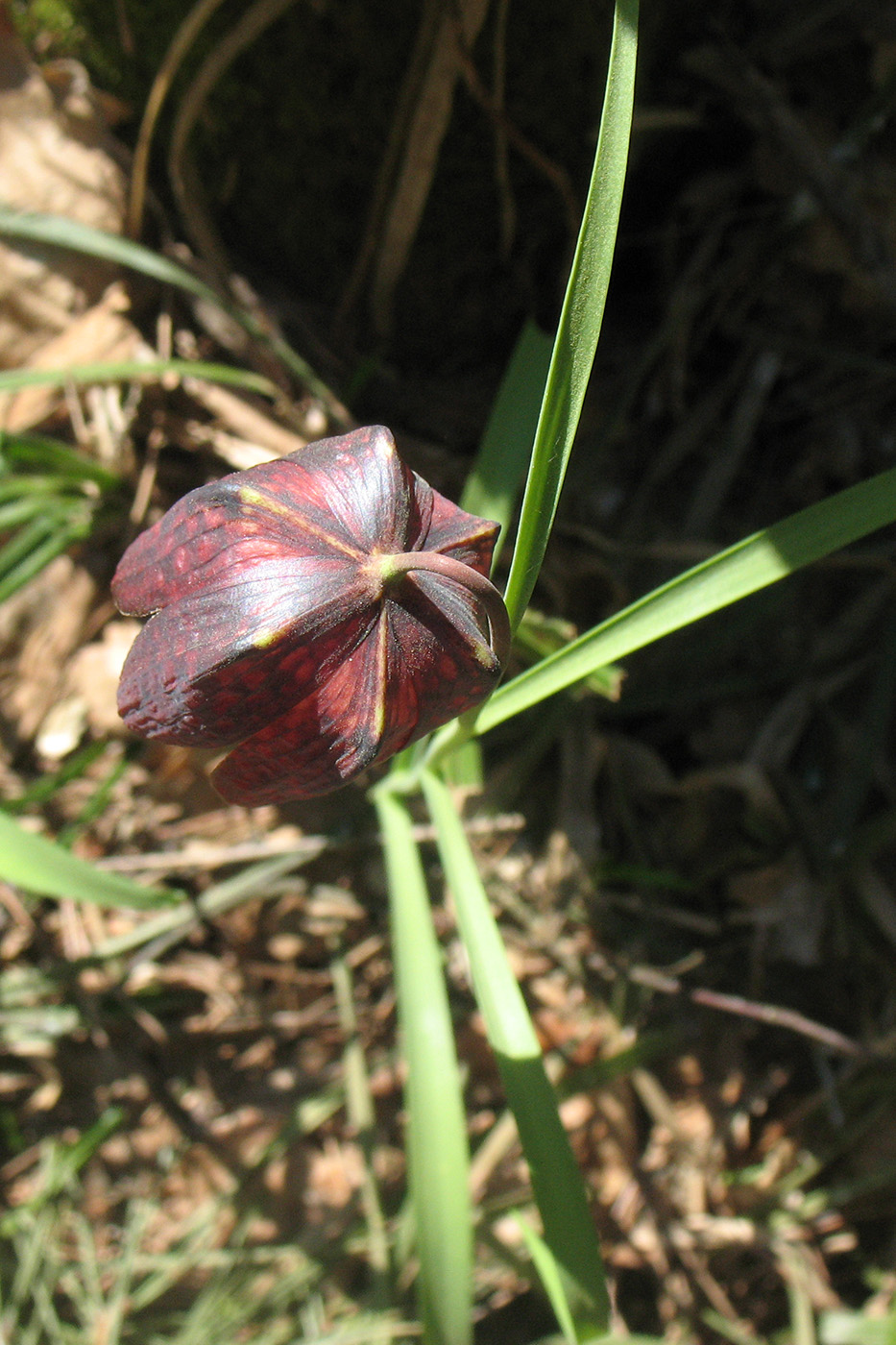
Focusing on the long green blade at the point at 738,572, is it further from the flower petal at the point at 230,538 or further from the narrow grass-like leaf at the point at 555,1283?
the narrow grass-like leaf at the point at 555,1283

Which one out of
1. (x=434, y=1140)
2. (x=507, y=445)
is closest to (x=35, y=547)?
(x=507, y=445)

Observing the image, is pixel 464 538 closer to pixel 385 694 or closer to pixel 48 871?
pixel 385 694

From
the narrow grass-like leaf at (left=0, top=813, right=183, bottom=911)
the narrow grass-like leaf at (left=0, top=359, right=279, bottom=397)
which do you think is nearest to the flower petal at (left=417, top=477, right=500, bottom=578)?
the narrow grass-like leaf at (left=0, top=813, right=183, bottom=911)

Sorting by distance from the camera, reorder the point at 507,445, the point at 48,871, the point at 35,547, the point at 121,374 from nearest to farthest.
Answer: the point at 48,871, the point at 507,445, the point at 121,374, the point at 35,547

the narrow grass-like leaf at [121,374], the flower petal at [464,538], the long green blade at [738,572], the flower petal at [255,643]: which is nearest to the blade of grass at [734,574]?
the long green blade at [738,572]

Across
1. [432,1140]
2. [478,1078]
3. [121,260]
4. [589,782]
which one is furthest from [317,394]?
[478,1078]

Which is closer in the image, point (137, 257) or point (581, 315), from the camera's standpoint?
point (581, 315)

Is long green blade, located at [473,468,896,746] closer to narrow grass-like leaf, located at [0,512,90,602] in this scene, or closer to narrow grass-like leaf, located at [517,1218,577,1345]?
narrow grass-like leaf, located at [517,1218,577,1345]

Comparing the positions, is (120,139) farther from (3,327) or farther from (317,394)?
(317,394)
